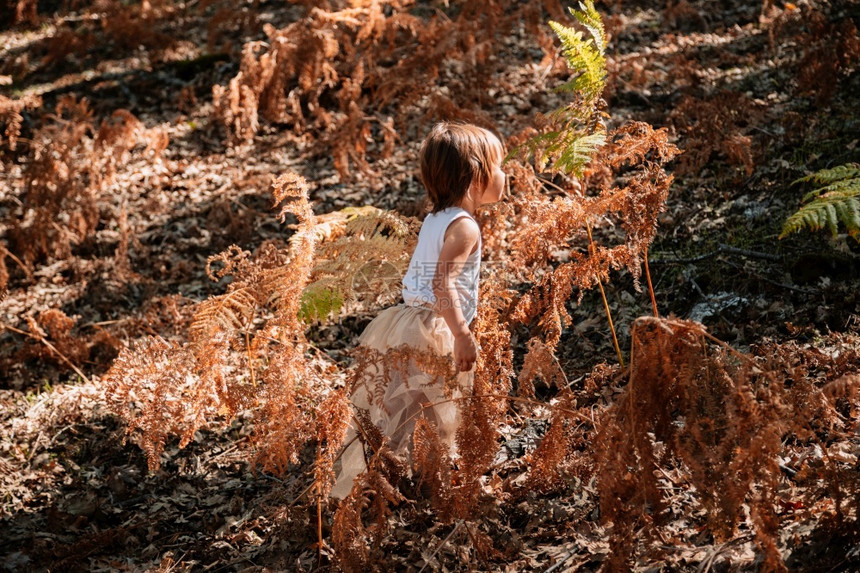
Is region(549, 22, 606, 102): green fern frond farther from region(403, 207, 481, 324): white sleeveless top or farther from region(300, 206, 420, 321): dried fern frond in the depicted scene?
region(300, 206, 420, 321): dried fern frond

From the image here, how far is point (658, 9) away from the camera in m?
8.71

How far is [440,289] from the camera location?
3.51 m

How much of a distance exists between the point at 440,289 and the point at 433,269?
0.21 m

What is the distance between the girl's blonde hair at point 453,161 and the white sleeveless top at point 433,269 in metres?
0.10

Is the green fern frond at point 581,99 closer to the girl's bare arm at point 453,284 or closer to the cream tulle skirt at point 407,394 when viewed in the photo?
the girl's bare arm at point 453,284

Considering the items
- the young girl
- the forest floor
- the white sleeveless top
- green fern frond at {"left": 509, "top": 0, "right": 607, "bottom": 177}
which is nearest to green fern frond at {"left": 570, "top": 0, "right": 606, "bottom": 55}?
green fern frond at {"left": 509, "top": 0, "right": 607, "bottom": 177}

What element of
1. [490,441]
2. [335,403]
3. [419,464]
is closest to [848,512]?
[490,441]

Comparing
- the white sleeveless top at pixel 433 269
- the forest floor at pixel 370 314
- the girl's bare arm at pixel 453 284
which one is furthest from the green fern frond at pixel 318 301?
the forest floor at pixel 370 314

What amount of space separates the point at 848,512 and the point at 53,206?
6.66 m

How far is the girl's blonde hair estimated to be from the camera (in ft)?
11.7

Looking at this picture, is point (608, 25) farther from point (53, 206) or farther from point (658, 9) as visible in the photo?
point (53, 206)

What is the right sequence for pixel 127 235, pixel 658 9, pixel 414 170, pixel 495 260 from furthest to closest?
pixel 658 9, pixel 414 170, pixel 127 235, pixel 495 260

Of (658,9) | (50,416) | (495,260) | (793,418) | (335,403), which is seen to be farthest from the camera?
(658,9)

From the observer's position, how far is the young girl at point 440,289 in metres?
3.53
